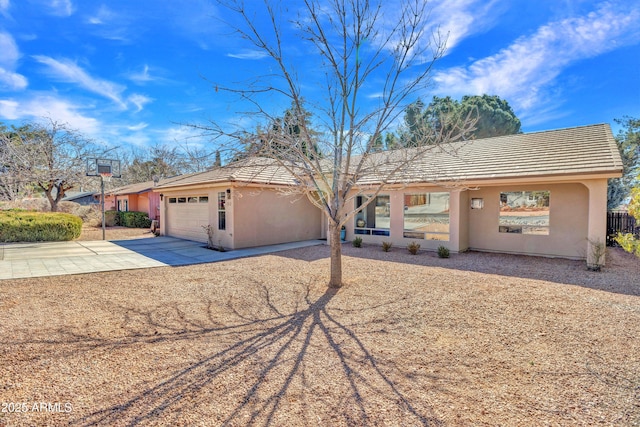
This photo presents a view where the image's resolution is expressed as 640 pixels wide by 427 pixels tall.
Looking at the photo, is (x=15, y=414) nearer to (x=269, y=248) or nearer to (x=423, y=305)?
(x=423, y=305)

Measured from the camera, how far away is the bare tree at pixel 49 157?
19.3 meters

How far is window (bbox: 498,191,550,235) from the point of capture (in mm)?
10383

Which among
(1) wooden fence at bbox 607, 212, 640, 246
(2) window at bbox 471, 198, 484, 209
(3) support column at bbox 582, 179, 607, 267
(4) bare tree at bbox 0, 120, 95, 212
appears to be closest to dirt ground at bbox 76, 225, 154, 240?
(4) bare tree at bbox 0, 120, 95, 212

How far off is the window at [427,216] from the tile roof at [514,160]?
1.05 meters

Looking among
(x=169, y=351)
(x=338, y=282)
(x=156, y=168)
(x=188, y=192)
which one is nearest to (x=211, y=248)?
(x=188, y=192)

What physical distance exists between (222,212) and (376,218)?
650cm

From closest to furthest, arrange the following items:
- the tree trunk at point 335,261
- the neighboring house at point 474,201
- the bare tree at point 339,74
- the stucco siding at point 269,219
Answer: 1. the bare tree at point 339,74
2. the tree trunk at point 335,261
3. the neighboring house at point 474,201
4. the stucco siding at point 269,219

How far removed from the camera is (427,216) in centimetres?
1188

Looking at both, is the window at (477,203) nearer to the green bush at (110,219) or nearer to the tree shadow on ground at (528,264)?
the tree shadow on ground at (528,264)

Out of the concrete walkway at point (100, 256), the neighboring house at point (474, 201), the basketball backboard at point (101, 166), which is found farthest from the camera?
the basketball backboard at point (101, 166)

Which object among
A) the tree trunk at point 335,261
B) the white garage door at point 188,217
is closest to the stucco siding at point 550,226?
the tree trunk at point 335,261

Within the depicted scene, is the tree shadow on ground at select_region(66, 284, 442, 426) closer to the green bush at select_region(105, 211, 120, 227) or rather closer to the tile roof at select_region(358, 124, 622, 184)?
the tile roof at select_region(358, 124, 622, 184)

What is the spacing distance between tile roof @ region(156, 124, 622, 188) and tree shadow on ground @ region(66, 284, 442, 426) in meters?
3.82

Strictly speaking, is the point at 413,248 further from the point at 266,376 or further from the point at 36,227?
the point at 36,227
